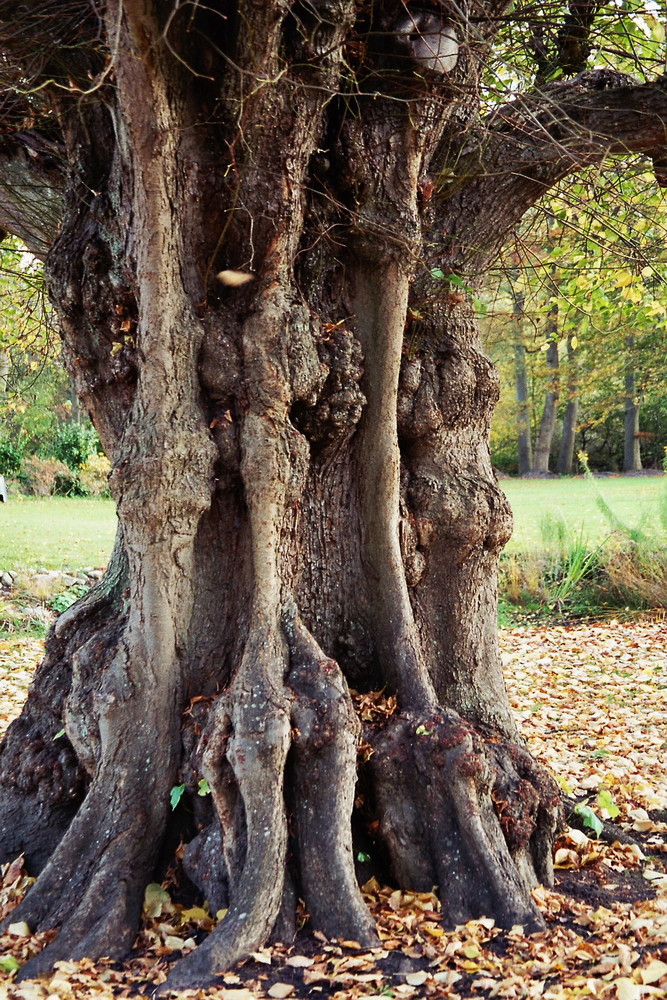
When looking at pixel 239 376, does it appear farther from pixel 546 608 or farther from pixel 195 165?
pixel 546 608

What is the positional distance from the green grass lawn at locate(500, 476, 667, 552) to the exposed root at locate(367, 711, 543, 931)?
6.84 meters

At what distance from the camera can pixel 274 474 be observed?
125 inches

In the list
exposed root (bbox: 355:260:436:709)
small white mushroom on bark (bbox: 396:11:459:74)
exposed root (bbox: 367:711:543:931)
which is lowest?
exposed root (bbox: 367:711:543:931)

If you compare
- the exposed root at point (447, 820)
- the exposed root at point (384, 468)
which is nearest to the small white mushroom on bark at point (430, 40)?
the exposed root at point (384, 468)

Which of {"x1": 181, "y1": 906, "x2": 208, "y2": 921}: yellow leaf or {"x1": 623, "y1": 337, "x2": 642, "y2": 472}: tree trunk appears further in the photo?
{"x1": 623, "y1": 337, "x2": 642, "y2": 472}: tree trunk

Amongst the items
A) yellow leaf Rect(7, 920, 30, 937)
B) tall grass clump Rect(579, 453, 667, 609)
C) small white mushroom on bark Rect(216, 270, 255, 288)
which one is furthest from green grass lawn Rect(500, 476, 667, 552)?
yellow leaf Rect(7, 920, 30, 937)

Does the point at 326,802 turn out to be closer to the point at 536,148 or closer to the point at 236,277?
the point at 236,277

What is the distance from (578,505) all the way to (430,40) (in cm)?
1518

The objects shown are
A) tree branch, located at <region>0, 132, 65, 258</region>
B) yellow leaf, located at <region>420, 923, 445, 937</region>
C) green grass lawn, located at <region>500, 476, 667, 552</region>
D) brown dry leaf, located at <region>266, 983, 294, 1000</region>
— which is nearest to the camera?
brown dry leaf, located at <region>266, 983, 294, 1000</region>

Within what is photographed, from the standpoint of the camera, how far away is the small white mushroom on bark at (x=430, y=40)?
3.17m

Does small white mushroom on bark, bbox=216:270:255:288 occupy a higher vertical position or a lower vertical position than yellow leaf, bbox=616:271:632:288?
lower

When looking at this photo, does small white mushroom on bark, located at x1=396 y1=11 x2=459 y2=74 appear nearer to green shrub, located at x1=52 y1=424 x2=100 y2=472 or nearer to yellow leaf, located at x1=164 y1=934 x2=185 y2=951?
yellow leaf, located at x1=164 y1=934 x2=185 y2=951

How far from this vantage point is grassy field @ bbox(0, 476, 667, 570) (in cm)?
1088

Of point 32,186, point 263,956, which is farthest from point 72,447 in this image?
point 263,956
